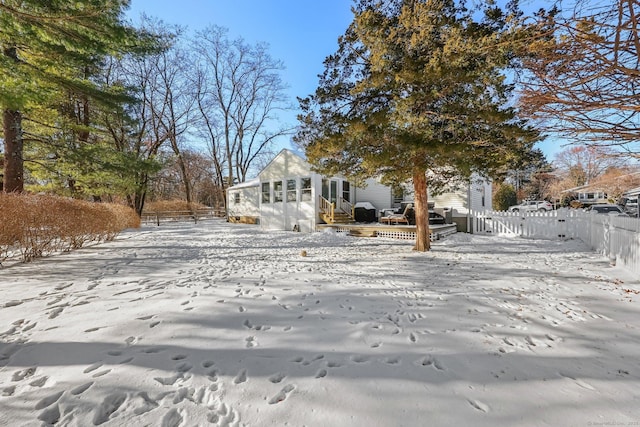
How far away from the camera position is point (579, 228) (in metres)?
10.0

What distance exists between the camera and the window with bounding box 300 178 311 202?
1477 cm

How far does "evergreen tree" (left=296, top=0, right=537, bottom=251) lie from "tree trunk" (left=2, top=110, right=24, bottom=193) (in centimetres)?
938

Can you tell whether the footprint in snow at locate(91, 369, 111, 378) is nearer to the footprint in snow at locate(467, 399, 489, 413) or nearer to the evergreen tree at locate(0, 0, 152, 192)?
the footprint in snow at locate(467, 399, 489, 413)

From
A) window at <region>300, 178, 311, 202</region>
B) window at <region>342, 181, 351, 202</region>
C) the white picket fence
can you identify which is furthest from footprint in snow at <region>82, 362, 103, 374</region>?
window at <region>342, 181, 351, 202</region>

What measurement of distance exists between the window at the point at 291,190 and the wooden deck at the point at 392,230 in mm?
2604

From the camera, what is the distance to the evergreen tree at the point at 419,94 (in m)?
5.66

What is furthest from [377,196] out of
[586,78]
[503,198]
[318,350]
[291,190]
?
[503,198]

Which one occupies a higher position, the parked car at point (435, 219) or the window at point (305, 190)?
the window at point (305, 190)

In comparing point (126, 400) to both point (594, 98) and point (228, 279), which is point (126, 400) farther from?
point (594, 98)

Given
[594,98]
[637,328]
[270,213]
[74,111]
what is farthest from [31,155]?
[637,328]

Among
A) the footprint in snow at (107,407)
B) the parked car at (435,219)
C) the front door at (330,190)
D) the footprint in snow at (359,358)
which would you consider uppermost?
the front door at (330,190)

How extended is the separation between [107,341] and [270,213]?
14.0 metres

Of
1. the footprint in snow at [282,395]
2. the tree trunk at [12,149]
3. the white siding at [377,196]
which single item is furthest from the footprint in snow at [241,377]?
the white siding at [377,196]

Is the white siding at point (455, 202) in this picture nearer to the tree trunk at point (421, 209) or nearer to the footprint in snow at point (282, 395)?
the tree trunk at point (421, 209)
